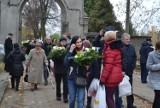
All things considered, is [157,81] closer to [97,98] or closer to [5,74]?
[97,98]

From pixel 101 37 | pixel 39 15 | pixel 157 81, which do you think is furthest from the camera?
pixel 39 15

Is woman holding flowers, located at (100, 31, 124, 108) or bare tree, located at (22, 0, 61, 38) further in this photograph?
bare tree, located at (22, 0, 61, 38)

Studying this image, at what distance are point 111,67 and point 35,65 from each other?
279 inches

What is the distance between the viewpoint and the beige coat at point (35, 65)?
1579cm

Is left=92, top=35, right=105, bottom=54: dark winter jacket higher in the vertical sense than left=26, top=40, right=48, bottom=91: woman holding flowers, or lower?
higher

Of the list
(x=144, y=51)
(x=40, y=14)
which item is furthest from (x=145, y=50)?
(x=40, y=14)

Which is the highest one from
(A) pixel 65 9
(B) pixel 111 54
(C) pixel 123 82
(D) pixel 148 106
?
(A) pixel 65 9

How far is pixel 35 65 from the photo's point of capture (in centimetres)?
1593

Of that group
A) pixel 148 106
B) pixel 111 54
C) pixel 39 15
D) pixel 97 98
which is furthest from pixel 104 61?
pixel 39 15

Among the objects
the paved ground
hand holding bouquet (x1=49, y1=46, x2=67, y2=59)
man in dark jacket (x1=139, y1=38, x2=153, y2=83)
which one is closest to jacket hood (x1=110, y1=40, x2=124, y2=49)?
the paved ground

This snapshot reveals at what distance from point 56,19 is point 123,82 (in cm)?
5477

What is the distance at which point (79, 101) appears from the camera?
9.76 metres

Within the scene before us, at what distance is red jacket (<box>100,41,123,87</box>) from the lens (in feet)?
30.3

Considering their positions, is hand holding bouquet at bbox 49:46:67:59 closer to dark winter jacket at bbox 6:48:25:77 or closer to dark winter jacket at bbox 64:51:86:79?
dark winter jacket at bbox 64:51:86:79
